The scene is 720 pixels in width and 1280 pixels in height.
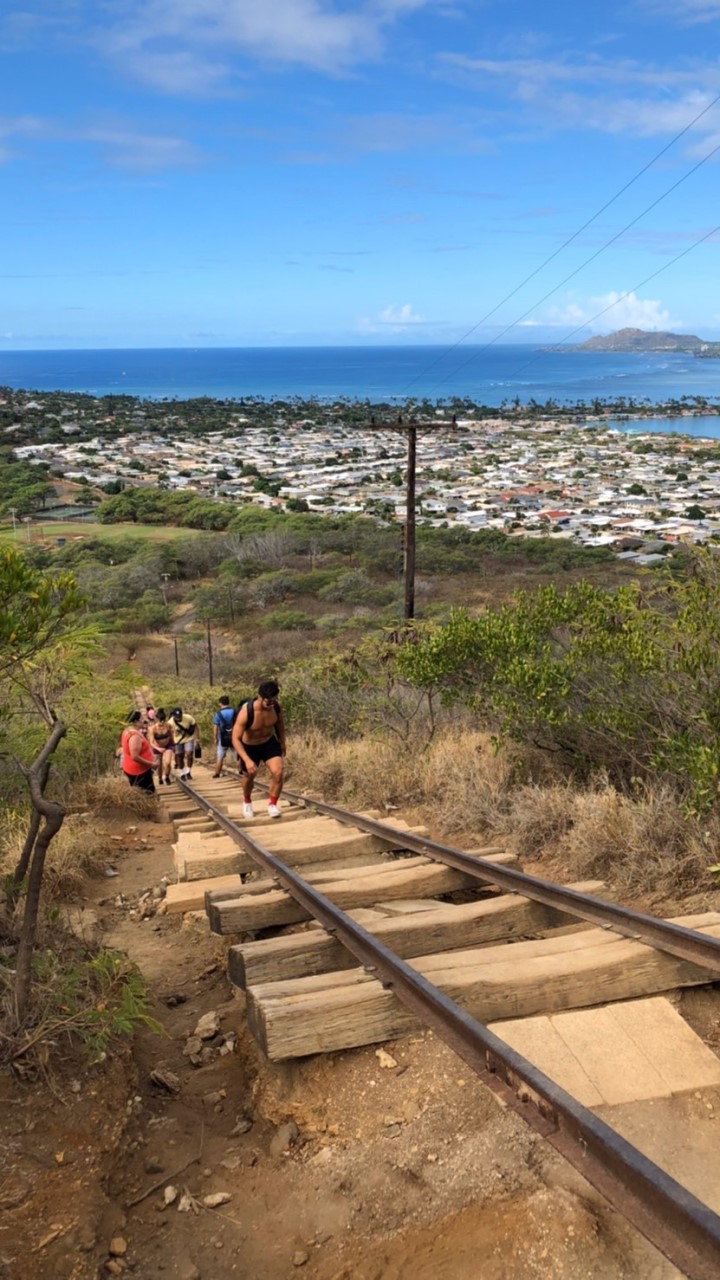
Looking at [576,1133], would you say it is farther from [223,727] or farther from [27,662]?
[223,727]

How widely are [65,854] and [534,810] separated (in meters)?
4.25

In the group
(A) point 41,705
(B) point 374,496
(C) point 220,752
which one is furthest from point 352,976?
(B) point 374,496

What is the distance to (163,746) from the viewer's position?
1393 cm

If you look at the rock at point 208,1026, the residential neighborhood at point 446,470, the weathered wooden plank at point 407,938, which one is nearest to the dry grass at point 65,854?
the rock at point 208,1026

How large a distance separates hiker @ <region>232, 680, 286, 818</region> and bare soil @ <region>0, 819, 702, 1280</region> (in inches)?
174

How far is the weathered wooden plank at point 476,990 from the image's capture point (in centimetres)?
383

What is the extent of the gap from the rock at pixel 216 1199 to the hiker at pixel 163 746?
34.6 ft

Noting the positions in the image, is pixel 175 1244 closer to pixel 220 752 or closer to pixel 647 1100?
pixel 647 1100

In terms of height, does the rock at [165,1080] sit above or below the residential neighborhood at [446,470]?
above

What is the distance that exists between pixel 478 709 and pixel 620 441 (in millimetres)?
122909

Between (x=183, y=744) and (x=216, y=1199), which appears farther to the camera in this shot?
(x=183, y=744)

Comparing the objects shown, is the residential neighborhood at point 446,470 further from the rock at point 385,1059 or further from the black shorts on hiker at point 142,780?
the rock at point 385,1059

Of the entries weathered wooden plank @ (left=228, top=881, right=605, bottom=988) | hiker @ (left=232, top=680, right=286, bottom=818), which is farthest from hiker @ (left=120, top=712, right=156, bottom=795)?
weathered wooden plank @ (left=228, top=881, right=605, bottom=988)

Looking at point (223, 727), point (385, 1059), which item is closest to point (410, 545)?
point (223, 727)
